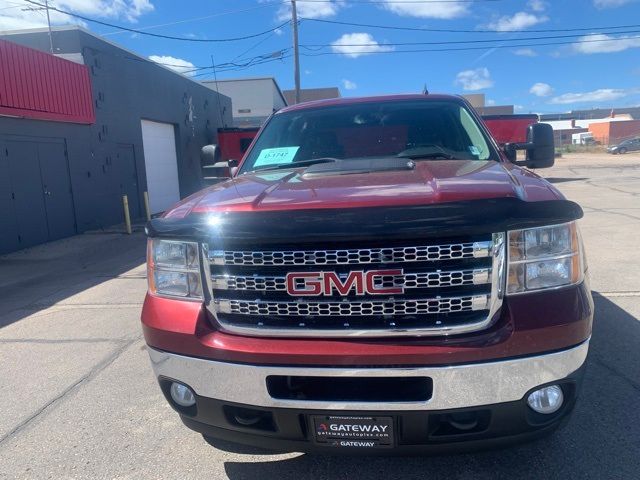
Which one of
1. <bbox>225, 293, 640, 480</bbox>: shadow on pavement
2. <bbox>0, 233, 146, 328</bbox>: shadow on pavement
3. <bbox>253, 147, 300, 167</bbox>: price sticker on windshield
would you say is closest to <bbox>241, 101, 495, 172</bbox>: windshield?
<bbox>253, 147, 300, 167</bbox>: price sticker on windshield

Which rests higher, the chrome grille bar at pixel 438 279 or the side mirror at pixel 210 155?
the side mirror at pixel 210 155

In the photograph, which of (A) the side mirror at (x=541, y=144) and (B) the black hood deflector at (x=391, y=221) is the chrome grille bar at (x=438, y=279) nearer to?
(B) the black hood deflector at (x=391, y=221)

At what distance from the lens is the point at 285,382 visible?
6.89 ft

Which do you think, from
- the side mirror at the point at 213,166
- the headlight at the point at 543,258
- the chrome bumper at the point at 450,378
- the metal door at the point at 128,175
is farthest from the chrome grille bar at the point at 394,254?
the metal door at the point at 128,175

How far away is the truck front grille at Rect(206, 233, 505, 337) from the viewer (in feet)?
6.69

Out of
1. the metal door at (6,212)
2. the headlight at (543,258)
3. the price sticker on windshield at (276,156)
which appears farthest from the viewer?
the metal door at (6,212)

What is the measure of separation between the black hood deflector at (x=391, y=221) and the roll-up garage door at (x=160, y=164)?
16.1 meters

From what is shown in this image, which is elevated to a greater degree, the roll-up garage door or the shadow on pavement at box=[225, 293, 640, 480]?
the roll-up garage door

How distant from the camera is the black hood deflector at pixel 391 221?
6.54 feet

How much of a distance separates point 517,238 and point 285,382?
3.56 feet

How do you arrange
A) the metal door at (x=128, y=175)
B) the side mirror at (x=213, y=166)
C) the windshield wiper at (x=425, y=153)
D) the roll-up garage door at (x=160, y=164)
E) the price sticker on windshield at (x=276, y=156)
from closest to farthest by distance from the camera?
the windshield wiper at (x=425, y=153), the price sticker on windshield at (x=276, y=156), the side mirror at (x=213, y=166), the metal door at (x=128, y=175), the roll-up garage door at (x=160, y=164)

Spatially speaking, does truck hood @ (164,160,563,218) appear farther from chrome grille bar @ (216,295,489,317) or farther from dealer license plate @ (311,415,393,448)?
dealer license plate @ (311,415,393,448)

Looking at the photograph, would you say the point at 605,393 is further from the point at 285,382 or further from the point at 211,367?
the point at 211,367

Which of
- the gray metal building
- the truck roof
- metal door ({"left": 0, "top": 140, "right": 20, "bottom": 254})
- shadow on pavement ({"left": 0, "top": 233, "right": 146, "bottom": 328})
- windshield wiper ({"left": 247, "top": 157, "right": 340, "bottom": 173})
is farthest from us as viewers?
the gray metal building
